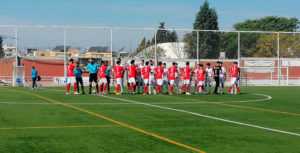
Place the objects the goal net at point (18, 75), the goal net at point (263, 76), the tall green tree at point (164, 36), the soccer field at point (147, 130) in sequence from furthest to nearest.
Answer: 1. the goal net at point (263, 76)
2. the tall green tree at point (164, 36)
3. the goal net at point (18, 75)
4. the soccer field at point (147, 130)

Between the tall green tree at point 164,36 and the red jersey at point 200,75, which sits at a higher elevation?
the tall green tree at point 164,36

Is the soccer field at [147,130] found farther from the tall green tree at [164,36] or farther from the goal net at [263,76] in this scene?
the goal net at [263,76]

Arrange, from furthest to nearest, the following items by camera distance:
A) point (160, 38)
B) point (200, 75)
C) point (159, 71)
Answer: point (160, 38) < point (200, 75) < point (159, 71)

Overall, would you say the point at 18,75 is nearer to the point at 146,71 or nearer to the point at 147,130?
the point at 146,71

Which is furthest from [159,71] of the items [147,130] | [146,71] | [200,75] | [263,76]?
[263,76]

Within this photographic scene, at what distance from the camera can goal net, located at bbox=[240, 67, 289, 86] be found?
4381 cm

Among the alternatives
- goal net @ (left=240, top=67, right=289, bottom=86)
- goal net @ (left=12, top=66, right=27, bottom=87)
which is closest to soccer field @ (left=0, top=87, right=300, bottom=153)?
goal net @ (left=12, top=66, right=27, bottom=87)

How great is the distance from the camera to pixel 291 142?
9078mm

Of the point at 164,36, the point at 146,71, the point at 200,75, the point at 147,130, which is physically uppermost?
the point at 164,36

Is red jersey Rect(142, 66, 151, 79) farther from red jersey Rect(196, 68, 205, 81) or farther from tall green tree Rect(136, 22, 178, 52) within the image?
tall green tree Rect(136, 22, 178, 52)

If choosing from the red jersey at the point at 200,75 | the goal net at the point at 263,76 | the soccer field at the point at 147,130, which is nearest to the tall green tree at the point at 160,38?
the goal net at the point at 263,76

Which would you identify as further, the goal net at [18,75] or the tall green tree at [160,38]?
the tall green tree at [160,38]

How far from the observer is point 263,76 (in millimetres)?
45156

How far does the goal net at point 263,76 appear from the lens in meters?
43.8
